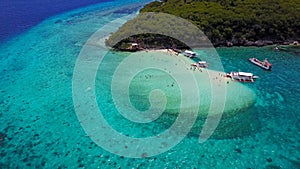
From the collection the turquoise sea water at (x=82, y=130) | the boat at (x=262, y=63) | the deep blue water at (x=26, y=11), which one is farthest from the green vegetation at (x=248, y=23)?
the deep blue water at (x=26, y=11)

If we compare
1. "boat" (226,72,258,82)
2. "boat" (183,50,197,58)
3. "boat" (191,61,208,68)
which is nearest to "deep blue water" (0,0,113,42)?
"boat" (183,50,197,58)

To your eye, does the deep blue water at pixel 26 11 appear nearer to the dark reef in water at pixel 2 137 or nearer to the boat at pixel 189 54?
the dark reef in water at pixel 2 137

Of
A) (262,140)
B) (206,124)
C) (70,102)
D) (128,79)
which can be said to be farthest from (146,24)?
(262,140)

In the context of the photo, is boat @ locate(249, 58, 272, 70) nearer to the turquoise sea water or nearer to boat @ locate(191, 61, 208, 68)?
the turquoise sea water

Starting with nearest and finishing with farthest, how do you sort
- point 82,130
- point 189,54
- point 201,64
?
point 82,130 → point 201,64 → point 189,54

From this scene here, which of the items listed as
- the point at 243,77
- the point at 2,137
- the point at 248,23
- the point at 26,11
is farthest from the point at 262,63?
the point at 26,11

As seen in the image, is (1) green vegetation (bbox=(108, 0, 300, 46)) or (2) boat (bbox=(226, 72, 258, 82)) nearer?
(2) boat (bbox=(226, 72, 258, 82))

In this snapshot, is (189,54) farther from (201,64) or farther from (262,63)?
(262,63)
